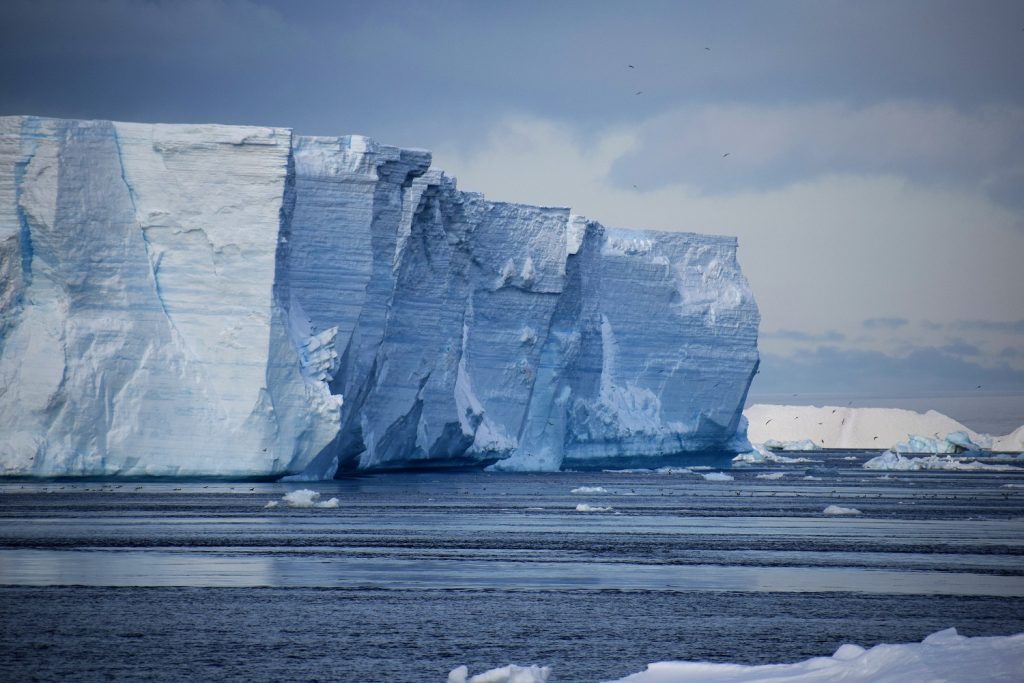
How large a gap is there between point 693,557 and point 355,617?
6430 millimetres

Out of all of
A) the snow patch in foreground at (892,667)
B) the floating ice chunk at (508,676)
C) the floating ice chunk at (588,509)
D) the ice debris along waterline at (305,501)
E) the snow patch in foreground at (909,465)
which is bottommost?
the ice debris along waterline at (305,501)

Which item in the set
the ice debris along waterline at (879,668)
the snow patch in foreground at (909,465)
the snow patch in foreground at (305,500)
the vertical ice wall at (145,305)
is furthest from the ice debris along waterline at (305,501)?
the snow patch in foreground at (909,465)

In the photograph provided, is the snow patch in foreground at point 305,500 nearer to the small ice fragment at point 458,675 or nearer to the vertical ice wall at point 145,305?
the vertical ice wall at point 145,305

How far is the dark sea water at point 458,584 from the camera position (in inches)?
416

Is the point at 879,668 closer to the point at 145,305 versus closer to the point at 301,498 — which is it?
the point at 301,498

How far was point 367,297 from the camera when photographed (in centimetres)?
2995

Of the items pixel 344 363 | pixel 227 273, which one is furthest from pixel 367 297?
pixel 227 273

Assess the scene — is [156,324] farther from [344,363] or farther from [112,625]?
[112,625]

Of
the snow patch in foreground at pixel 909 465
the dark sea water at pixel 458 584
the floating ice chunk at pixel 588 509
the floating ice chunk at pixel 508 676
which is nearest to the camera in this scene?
the floating ice chunk at pixel 508 676

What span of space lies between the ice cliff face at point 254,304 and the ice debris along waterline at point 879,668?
1792cm

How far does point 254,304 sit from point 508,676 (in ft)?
61.3

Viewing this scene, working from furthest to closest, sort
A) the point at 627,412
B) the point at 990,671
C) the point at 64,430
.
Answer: the point at 627,412, the point at 64,430, the point at 990,671

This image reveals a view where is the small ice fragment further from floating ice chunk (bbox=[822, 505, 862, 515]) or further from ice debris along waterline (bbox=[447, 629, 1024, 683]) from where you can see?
floating ice chunk (bbox=[822, 505, 862, 515])

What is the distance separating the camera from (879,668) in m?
8.27
